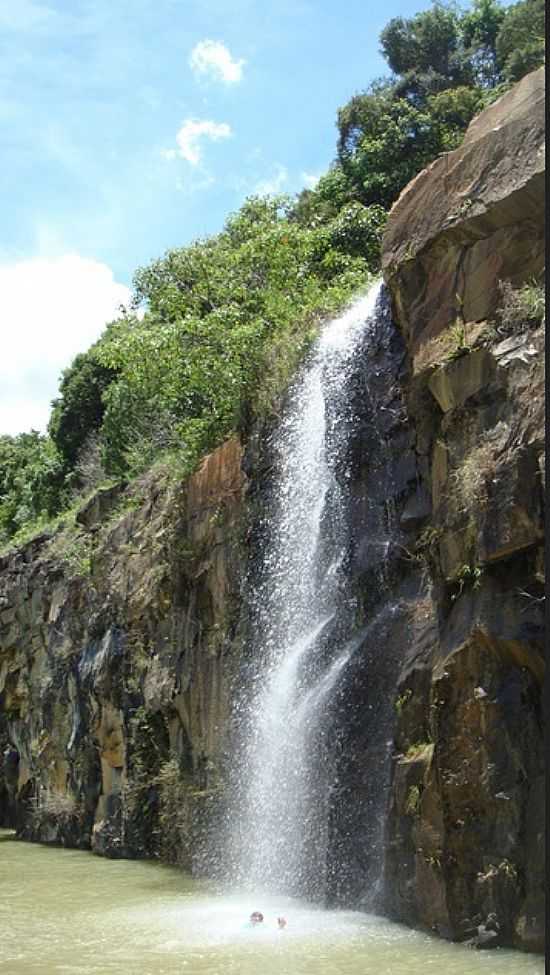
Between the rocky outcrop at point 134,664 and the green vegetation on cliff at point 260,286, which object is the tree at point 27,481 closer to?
the green vegetation on cliff at point 260,286

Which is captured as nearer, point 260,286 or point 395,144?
point 260,286

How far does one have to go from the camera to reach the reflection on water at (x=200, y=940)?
9.02 m

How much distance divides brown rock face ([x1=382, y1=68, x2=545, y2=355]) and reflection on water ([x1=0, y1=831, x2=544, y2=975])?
227 inches

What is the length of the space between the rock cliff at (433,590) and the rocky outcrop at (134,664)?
0.07 m

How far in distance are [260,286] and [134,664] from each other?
7.19 meters

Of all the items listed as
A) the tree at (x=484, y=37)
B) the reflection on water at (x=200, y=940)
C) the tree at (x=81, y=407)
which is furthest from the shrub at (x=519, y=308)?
the tree at (x=484, y=37)

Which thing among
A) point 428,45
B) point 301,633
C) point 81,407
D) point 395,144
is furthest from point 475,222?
point 428,45

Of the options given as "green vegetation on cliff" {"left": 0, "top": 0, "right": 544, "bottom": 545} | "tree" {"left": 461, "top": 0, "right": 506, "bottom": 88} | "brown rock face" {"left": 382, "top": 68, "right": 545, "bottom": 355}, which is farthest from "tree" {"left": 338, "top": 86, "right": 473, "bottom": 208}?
"brown rock face" {"left": 382, "top": 68, "right": 545, "bottom": 355}

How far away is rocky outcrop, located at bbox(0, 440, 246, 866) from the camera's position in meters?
17.8

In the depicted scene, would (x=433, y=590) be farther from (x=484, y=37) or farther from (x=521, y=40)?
(x=484, y=37)

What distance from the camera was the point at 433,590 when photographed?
11234 millimetres

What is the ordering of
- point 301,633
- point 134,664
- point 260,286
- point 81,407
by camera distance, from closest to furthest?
point 301,633, point 134,664, point 260,286, point 81,407

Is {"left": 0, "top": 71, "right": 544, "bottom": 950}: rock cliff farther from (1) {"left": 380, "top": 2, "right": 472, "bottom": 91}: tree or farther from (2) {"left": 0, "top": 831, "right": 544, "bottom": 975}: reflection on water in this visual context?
(1) {"left": 380, "top": 2, "right": 472, "bottom": 91}: tree

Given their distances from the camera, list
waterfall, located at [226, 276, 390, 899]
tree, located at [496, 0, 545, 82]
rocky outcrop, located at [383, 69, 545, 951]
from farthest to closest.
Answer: tree, located at [496, 0, 545, 82] → waterfall, located at [226, 276, 390, 899] → rocky outcrop, located at [383, 69, 545, 951]
